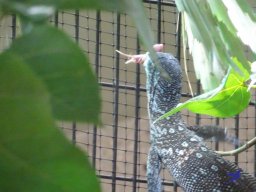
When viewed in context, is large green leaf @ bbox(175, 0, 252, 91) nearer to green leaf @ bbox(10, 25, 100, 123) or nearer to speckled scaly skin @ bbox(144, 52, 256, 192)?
green leaf @ bbox(10, 25, 100, 123)

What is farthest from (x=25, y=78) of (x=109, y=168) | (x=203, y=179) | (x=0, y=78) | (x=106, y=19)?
(x=109, y=168)

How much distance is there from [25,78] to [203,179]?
3.20ft

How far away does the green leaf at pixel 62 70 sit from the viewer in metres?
0.11

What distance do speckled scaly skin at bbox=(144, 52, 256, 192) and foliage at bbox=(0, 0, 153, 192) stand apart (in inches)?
33.4

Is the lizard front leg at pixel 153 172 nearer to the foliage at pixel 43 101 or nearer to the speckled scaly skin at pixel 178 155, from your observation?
the speckled scaly skin at pixel 178 155

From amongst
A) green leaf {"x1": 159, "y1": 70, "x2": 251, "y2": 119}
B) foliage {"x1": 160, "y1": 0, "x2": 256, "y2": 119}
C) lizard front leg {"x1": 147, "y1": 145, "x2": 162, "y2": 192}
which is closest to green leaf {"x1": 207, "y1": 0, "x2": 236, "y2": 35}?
foliage {"x1": 160, "y1": 0, "x2": 256, "y2": 119}

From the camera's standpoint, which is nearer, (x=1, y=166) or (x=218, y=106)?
(x=1, y=166)

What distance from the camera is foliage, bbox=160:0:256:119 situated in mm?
195

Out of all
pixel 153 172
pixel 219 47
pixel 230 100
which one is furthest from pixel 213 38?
pixel 153 172

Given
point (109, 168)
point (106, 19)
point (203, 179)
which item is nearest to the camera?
point (203, 179)

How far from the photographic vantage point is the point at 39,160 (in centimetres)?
11

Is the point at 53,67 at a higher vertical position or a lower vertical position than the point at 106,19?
lower

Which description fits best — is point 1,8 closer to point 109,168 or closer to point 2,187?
point 2,187

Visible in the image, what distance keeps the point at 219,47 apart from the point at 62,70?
0.31 feet
